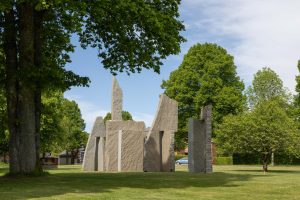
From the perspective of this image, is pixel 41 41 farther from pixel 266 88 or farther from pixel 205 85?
pixel 266 88

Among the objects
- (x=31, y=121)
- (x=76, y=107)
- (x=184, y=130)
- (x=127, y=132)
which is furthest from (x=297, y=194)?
(x=76, y=107)

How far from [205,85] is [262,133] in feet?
73.2

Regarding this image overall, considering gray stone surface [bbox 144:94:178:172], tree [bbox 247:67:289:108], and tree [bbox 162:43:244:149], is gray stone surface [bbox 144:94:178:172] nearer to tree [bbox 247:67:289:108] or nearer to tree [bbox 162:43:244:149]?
tree [bbox 162:43:244:149]

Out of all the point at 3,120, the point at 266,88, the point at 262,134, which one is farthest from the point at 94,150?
the point at 266,88

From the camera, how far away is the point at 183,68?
63000 millimetres

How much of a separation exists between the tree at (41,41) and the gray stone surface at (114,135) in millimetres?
10656

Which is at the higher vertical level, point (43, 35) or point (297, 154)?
point (43, 35)

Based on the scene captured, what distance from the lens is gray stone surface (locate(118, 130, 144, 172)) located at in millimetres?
34219

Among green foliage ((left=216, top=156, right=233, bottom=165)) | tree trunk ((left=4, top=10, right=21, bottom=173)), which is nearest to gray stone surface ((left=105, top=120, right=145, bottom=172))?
tree trunk ((left=4, top=10, right=21, bottom=173))

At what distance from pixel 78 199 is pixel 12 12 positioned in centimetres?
1264

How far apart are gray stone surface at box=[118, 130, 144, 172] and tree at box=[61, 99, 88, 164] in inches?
2033

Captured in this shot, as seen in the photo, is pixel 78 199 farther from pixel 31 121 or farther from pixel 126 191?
pixel 31 121

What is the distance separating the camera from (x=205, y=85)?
58.9 meters

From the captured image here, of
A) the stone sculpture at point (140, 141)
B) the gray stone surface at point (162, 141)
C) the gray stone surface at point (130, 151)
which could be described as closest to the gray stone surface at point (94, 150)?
the stone sculpture at point (140, 141)
